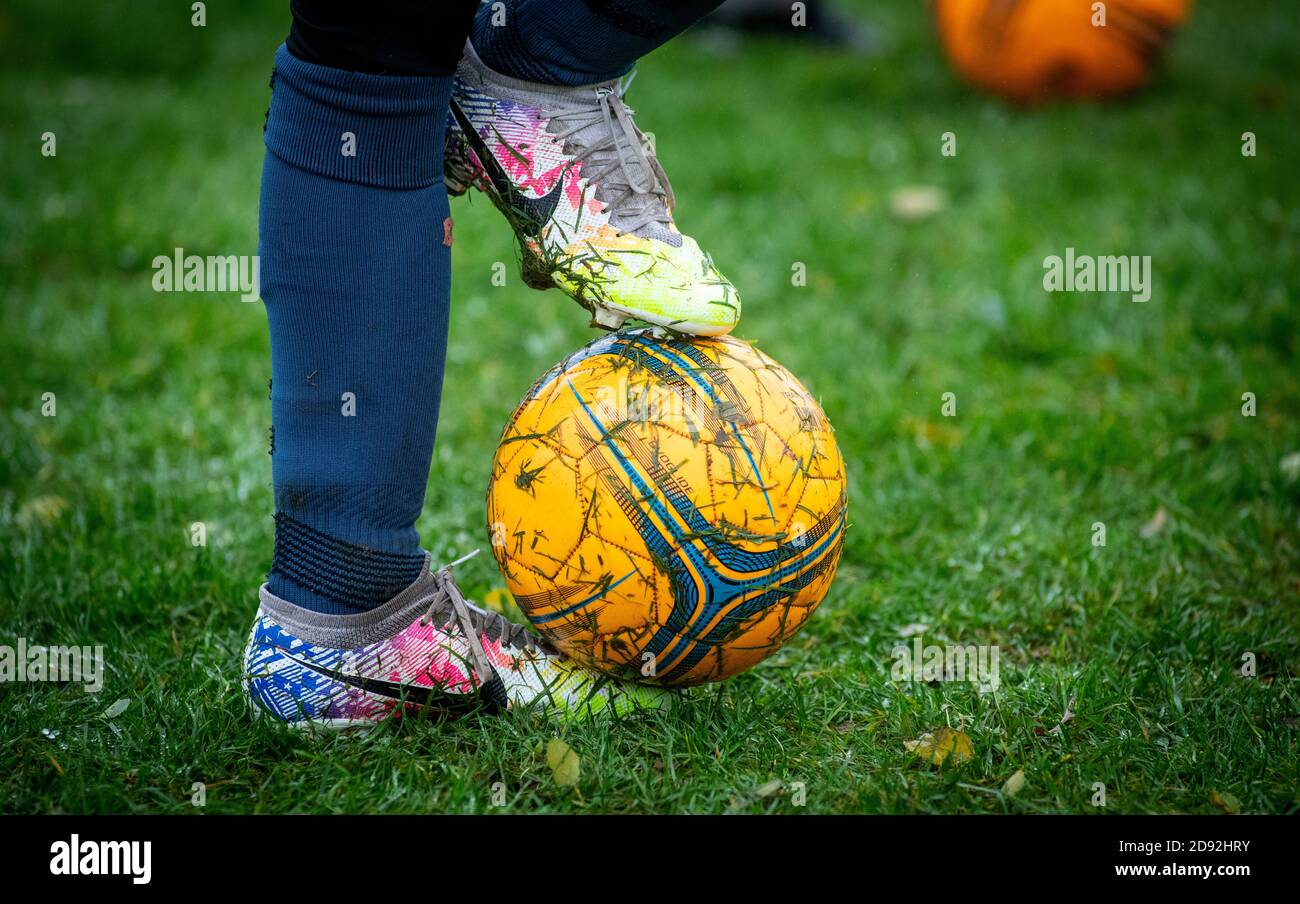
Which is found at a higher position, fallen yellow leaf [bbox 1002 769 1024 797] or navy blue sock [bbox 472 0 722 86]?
navy blue sock [bbox 472 0 722 86]

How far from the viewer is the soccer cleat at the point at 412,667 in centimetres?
215

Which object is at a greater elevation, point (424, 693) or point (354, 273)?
point (354, 273)

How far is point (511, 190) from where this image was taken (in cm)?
216

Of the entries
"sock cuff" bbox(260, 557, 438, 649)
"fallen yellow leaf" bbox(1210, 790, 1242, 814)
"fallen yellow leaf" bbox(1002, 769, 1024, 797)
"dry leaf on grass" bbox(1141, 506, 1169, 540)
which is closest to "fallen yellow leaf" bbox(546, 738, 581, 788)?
"sock cuff" bbox(260, 557, 438, 649)

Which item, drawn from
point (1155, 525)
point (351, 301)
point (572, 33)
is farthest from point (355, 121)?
point (1155, 525)

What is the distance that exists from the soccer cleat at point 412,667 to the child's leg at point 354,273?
0.09 meters

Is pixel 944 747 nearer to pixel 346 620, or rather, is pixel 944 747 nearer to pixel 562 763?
pixel 562 763

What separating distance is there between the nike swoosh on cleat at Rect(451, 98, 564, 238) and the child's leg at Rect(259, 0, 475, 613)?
0.15 m

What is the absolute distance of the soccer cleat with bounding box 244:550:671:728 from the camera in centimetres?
215

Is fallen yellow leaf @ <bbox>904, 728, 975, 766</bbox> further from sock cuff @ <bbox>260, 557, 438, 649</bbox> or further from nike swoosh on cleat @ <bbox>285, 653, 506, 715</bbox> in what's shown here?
sock cuff @ <bbox>260, 557, 438, 649</bbox>

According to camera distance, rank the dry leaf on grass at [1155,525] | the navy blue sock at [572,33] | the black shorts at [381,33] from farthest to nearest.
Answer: the dry leaf on grass at [1155,525] < the navy blue sock at [572,33] < the black shorts at [381,33]

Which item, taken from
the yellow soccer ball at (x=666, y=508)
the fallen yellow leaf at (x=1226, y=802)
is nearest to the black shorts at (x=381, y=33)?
the yellow soccer ball at (x=666, y=508)

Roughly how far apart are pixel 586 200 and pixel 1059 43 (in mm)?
4704

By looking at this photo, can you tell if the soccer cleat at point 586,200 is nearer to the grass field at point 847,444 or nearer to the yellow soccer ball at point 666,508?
the yellow soccer ball at point 666,508
